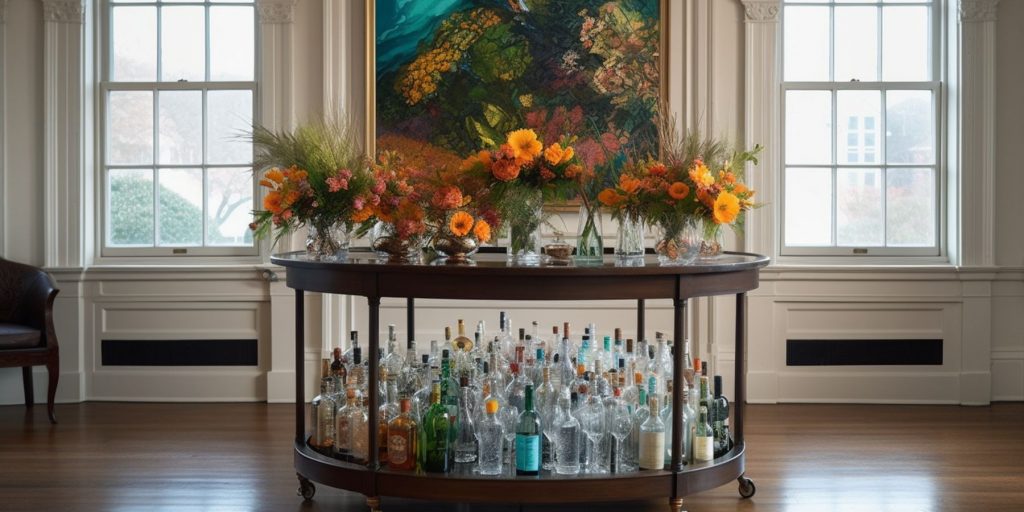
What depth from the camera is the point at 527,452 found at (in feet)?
11.8

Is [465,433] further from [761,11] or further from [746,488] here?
[761,11]

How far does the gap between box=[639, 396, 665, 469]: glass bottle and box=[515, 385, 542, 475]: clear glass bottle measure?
0.37 metres

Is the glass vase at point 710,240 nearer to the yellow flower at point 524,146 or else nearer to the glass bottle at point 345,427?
the yellow flower at point 524,146

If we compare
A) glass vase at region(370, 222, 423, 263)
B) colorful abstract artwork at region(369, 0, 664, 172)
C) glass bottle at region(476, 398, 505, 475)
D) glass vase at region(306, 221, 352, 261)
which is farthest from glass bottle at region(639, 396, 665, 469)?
colorful abstract artwork at region(369, 0, 664, 172)

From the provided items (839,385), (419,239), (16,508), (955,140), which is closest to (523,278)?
(419,239)

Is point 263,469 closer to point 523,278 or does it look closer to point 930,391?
point 523,278

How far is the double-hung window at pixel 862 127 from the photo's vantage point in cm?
643

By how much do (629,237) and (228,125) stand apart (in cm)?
334

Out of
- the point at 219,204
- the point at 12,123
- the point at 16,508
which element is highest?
the point at 12,123

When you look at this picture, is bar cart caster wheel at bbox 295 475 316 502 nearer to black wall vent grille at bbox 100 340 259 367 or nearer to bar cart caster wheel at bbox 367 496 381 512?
bar cart caster wheel at bbox 367 496 381 512

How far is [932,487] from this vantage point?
432 cm

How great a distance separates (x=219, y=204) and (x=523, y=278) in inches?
137

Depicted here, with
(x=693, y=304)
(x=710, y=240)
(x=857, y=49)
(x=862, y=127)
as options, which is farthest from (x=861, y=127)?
(x=710, y=240)

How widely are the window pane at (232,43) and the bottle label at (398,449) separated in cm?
338
